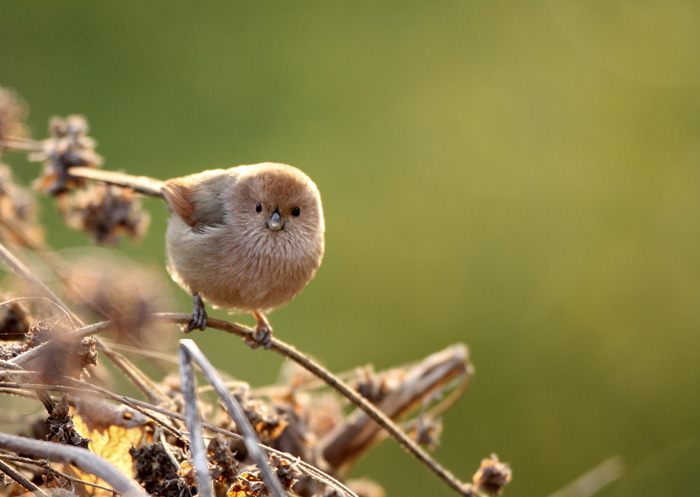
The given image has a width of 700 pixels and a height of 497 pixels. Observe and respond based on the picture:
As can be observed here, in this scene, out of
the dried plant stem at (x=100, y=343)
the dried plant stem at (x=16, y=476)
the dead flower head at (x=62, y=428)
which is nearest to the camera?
the dried plant stem at (x=16, y=476)

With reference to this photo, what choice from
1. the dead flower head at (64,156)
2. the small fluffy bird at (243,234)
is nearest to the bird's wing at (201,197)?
the small fluffy bird at (243,234)

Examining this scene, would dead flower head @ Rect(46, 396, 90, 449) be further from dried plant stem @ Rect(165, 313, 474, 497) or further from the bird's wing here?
the bird's wing

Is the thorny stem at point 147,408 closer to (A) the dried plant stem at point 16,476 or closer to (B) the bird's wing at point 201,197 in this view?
(A) the dried plant stem at point 16,476

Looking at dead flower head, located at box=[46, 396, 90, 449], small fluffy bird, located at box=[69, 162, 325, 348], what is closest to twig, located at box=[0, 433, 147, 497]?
dead flower head, located at box=[46, 396, 90, 449]

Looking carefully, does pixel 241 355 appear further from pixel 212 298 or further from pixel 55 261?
pixel 55 261

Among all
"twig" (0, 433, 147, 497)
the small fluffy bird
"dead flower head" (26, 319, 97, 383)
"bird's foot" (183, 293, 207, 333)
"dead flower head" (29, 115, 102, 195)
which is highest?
"dead flower head" (29, 115, 102, 195)

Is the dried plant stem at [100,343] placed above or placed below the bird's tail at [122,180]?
below
